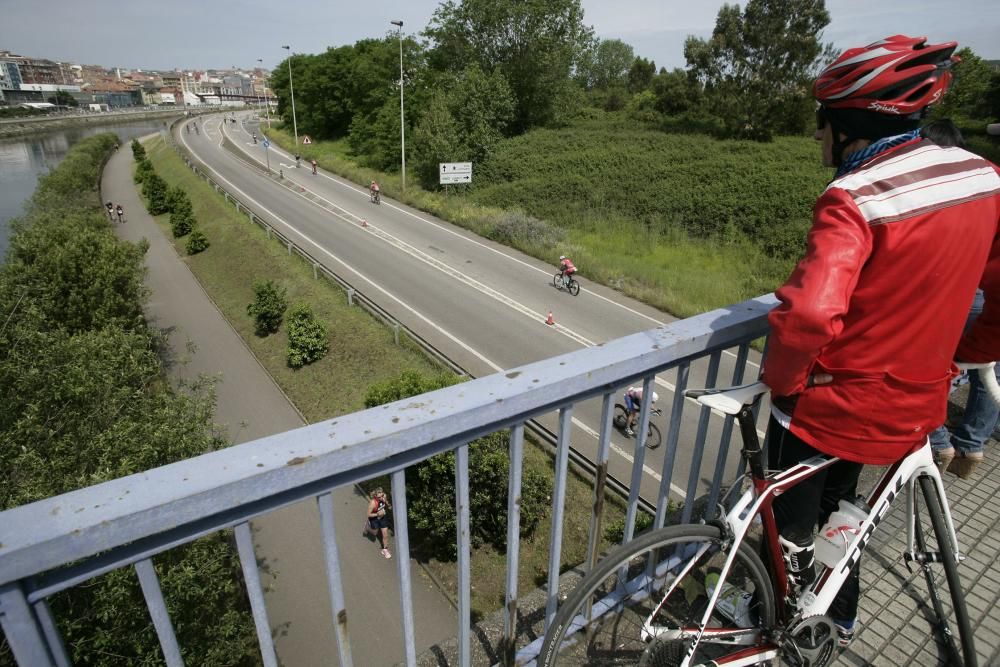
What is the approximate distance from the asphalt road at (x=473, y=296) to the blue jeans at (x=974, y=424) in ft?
24.8

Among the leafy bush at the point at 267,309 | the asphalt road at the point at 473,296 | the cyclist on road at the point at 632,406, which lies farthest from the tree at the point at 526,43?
the cyclist on road at the point at 632,406

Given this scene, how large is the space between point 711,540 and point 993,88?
4035 centimetres

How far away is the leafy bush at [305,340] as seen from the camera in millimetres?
17922

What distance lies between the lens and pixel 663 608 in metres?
2.35

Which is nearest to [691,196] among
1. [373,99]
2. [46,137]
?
[373,99]

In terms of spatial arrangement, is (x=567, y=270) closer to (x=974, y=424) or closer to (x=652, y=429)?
(x=652, y=429)

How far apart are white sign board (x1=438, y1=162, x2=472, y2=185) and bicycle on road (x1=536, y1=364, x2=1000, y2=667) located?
1294 inches

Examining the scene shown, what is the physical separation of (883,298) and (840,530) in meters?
1.06

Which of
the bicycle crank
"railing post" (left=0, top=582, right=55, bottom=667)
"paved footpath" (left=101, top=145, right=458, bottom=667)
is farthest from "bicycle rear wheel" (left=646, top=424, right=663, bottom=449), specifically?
"railing post" (left=0, top=582, right=55, bottom=667)

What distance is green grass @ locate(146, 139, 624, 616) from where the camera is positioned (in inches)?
416

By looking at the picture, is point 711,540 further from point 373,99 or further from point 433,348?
point 373,99

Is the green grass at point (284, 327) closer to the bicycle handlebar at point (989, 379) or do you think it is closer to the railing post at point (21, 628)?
the bicycle handlebar at point (989, 379)

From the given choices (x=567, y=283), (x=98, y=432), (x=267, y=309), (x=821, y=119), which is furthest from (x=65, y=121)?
(x=821, y=119)

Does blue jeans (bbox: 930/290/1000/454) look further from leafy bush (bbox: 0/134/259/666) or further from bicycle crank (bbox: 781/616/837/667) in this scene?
leafy bush (bbox: 0/134/259/666)
